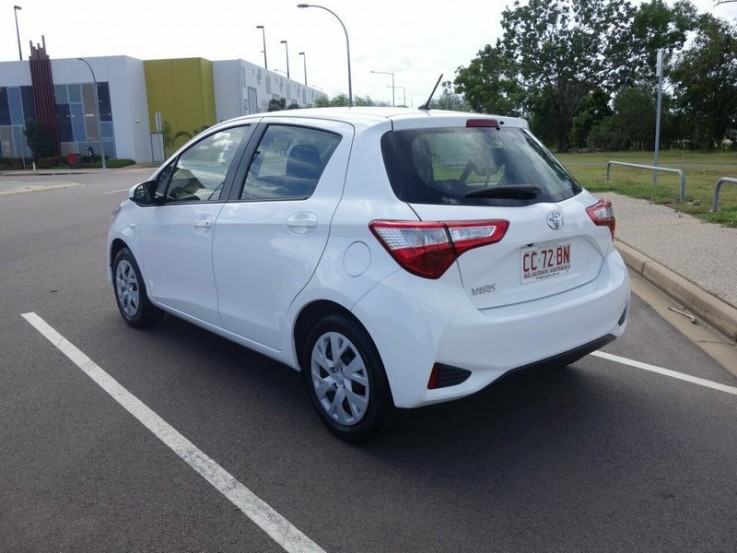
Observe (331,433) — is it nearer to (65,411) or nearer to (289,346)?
(289,346)

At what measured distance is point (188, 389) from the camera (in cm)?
453

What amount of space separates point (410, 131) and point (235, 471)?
1.93 meters

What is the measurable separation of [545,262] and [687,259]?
484cm

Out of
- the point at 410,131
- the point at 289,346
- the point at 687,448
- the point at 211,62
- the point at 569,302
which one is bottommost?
the point at 687,448

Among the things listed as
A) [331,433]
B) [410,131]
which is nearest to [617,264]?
[410,131]

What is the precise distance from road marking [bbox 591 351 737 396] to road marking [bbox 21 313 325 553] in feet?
9.56

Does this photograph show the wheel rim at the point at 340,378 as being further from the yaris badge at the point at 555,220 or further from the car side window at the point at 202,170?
the car side window at the point at 202,170

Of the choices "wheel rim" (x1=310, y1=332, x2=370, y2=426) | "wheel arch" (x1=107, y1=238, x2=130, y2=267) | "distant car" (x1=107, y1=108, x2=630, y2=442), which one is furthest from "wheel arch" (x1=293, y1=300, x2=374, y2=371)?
"wheel arch" (x1=107, y1=238, x2=130, y2=267)

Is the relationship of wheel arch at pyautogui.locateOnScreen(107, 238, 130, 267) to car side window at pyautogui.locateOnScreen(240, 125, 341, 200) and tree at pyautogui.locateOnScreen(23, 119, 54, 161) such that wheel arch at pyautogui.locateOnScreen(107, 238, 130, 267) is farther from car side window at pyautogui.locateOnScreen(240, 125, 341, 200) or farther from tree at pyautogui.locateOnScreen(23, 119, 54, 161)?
tree at pyautogui.locateOnScreen(23, 119, 54, 161)

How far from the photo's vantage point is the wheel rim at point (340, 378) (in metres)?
3.53

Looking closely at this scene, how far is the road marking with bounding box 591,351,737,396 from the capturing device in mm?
Answer: 4449

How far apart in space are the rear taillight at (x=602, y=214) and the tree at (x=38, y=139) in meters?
53.7

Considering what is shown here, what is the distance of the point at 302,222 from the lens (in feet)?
12.4

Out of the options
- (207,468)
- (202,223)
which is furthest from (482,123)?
(207,468)
